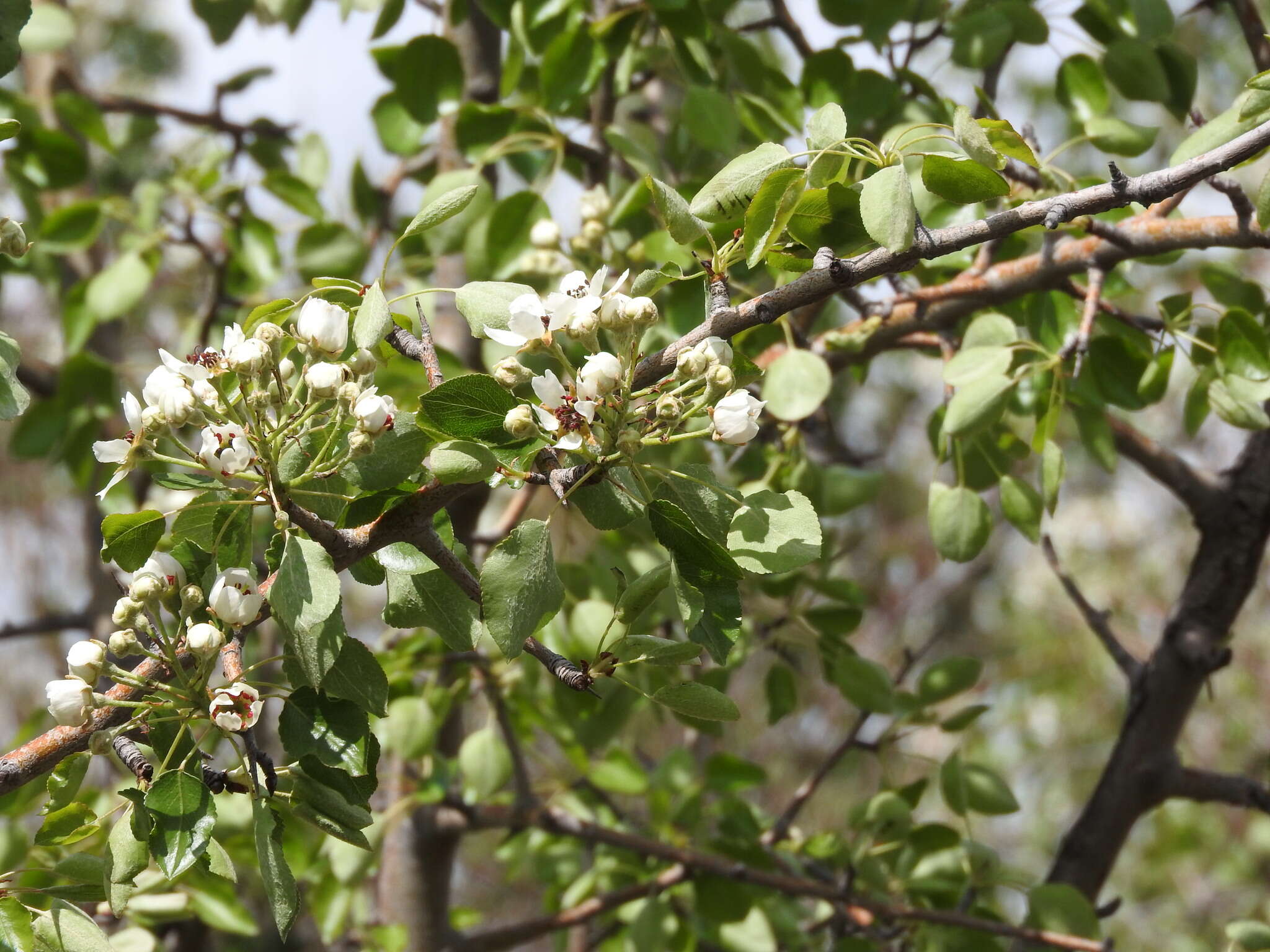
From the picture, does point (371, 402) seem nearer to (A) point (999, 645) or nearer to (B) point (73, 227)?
(B) point (73, 227)

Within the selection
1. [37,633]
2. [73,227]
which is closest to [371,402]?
[73,227]

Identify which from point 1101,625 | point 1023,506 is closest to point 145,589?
point 1023,506

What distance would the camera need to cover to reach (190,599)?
0.66 m

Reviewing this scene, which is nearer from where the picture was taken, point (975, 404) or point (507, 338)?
point (507, 338)

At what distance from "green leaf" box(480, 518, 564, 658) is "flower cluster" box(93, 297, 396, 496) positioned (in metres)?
0.10

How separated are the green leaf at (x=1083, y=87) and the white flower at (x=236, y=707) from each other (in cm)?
107

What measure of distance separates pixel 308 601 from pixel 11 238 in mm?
305

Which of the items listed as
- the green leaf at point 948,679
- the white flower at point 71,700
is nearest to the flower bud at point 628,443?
the white flower at point 71,700

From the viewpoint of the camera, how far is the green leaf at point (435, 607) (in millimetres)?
686

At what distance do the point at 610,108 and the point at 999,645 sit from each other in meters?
4.28

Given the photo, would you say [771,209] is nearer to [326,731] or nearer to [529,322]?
[529,322]

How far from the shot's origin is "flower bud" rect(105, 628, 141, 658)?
0.64 m

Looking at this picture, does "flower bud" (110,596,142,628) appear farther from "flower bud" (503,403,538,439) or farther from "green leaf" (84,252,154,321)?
"green leaf" (84,252,154,321)

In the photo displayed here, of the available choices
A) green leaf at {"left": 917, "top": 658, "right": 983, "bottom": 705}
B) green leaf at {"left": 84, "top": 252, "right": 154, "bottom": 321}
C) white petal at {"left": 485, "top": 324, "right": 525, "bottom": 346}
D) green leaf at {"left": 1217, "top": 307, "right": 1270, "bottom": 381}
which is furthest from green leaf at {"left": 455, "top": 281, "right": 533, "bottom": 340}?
green leaf at {"left": 84, "top": 252, "right": 154, "bottom": 321}
